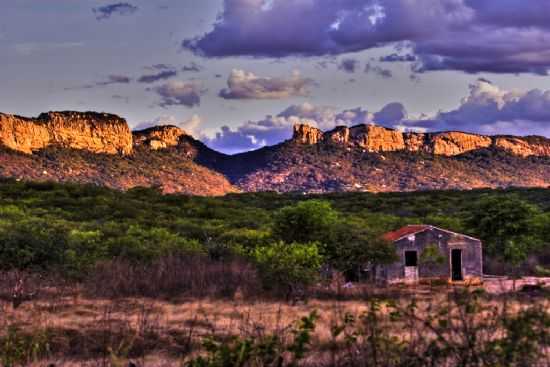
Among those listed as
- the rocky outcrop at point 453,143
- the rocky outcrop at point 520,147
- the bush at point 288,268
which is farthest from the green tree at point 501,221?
the rocky outcrop at point 520,147

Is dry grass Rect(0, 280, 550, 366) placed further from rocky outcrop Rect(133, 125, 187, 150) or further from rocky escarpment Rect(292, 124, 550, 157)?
rocky escarpment Rect(292, 124, 550, 157)

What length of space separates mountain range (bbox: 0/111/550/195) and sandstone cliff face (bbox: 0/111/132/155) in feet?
0.69

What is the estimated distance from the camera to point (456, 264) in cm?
3419

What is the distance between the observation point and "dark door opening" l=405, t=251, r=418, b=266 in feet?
109

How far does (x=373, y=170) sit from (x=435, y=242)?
122 meters

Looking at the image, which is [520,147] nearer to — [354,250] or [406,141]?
[406,141]

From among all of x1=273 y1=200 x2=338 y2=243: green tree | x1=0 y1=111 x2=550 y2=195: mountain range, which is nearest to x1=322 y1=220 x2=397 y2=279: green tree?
x1=273 y1=200 x2=338 y2=243: green tree

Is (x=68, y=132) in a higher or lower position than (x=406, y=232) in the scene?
higher

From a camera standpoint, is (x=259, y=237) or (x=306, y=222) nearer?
(x=306, y=222)

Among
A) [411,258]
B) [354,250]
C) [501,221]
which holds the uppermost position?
[501,221]

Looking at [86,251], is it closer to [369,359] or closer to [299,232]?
[299,232]

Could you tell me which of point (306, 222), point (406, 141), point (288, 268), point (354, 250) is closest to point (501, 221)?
point (354, 250)

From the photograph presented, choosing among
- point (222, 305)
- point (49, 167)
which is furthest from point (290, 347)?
point (49, 167)

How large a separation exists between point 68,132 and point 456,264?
128792 millimetres
